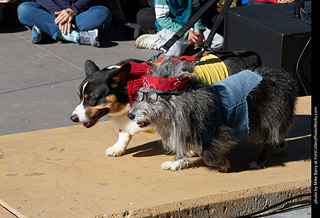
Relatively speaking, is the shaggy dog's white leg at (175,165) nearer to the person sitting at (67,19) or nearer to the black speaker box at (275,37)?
the black speaker box at (275,37)

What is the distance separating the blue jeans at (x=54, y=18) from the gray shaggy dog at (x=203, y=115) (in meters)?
4.24

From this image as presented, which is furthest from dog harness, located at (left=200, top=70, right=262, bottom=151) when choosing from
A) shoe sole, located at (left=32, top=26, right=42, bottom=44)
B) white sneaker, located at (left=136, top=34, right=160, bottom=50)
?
shoe sole, located at (left=32, top=26, right=42, bottom=44)

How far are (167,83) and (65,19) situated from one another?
15.3ft

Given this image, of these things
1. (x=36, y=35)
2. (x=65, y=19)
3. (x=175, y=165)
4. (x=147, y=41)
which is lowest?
(x=147, y=41)

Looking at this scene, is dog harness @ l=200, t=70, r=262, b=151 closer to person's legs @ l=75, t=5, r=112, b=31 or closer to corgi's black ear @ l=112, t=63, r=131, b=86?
corgi's black ear @ l=112, t=63, r=131, b=86

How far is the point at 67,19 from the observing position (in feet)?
25.4

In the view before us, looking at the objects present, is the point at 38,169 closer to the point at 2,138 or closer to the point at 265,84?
the point at 2,138

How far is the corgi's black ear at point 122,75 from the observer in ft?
12.5

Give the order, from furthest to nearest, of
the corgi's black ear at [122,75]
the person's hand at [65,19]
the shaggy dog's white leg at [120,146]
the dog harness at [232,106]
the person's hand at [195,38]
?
1. the person's hand at [65,19]
2. the person's hand at [195,38]
3. the shaggy dog's white leg at [120,146]
4. the corgi's black ear at [122,75]
5. the dog harness at [232,106]

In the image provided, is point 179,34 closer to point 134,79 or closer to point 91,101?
point 134,79

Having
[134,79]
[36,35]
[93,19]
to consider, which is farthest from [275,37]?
[36,35]

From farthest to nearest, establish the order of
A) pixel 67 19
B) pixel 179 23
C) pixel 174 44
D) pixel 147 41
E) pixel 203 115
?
pixel 67 19, pixel 147 41, pixel 179 23, pixel 174 44, pixel 203 115

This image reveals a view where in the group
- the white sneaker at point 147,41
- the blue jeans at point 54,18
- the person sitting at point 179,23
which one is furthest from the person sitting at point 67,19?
the person sitting at point 179,23

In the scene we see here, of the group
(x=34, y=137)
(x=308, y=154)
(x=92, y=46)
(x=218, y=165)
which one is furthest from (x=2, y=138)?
(x=92, y=46)
